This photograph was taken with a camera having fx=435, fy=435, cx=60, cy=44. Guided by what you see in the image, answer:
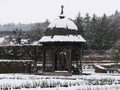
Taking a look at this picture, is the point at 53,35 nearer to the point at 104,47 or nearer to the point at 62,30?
the point at 62,30

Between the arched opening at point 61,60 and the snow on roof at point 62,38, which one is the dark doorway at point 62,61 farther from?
the snow on roof at point 62,38

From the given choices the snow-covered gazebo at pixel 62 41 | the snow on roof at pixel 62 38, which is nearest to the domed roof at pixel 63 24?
the snow-covered gazebo at pixel 62 41

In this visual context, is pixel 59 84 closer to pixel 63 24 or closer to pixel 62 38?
pixel 62 38

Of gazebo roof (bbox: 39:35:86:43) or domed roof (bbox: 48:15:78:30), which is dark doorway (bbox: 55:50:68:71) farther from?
domed roof (bbox: 48:15:78:30)

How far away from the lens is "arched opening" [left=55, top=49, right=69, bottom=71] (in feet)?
152

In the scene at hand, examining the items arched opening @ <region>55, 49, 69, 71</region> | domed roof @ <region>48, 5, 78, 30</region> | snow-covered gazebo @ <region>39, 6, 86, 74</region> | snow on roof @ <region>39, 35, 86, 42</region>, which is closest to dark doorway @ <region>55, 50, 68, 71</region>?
arched opening @ <region>55, 49, 69, 71</region>

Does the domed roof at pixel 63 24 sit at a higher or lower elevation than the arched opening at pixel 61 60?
higher

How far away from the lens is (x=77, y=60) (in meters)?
48.0

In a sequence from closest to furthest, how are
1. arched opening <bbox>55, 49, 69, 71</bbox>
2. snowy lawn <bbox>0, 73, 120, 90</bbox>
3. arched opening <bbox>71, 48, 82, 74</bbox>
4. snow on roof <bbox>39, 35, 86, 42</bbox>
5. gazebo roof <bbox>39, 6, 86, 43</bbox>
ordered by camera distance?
snowy lawn <bbox>0, 73, 120, 90</bbox> < snow on roof <bbox>39, 35, 86, 42</bbox> < gazebo roof <bbox>39, 6, 86, 43</bbox> < arched opening <bbox>71, 48, 82, 74</bbox> < arched opening <bbox>55, 49, 69, 71</bbox>

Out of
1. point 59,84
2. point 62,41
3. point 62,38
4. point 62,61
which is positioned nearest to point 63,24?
point 62,38

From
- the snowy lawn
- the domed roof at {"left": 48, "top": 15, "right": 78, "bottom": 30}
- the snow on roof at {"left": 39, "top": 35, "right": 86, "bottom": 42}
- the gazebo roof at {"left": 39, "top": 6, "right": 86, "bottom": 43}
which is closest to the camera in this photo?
the snowy lawn

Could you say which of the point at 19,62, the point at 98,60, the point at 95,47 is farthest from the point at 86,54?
the point at 19,62

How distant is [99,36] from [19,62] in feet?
156

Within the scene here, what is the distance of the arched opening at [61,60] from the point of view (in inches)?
1828
